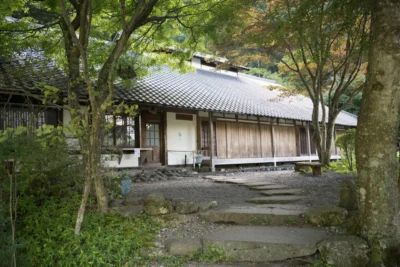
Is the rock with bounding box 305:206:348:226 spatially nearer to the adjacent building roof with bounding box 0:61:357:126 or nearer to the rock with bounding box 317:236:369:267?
the rock with bounding box 317:236:369:267

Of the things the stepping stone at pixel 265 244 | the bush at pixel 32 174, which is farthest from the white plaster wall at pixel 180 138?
the stepping stone at pixel 265 244

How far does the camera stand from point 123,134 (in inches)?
393

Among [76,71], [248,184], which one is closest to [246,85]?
[248,184]

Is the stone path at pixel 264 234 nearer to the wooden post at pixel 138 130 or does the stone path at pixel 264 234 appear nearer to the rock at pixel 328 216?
the rock at pixel 328 216

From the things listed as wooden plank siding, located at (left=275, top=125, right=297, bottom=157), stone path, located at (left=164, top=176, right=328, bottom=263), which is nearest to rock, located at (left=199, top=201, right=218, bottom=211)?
stone path, located at (left=164, top=176, right=328, bottom=263)

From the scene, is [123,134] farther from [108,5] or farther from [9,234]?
[9,234]

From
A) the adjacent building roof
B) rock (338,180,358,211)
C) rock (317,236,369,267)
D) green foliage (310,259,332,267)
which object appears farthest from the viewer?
the adjacent building roof

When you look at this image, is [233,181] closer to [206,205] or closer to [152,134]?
[206,205]

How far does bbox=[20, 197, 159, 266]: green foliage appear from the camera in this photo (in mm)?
3441

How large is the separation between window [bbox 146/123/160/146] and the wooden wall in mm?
3173

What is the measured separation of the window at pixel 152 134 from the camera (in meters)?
11.0

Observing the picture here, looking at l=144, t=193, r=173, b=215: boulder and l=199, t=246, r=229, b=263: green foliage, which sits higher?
l=144, t=193, r=173, b=215: boulder

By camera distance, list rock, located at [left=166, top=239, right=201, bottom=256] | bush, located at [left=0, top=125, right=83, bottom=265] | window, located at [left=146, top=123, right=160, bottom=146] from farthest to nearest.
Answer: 1. window, located at [left=146, top=123, right=160, bottom=146]
2. bush, located at [left=0, top=125, right=83, bottom=265]
3. rock, located at [left=166, top=239, right=201, bottom=256]

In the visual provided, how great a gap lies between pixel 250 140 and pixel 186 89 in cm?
431
